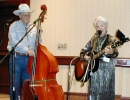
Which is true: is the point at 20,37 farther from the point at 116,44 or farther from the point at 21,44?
the point at 116,44

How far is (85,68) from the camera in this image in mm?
2969

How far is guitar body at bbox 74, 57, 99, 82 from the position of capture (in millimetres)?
2869

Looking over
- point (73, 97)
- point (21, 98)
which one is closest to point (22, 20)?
point (21, 98)

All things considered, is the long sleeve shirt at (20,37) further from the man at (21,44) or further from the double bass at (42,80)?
the double bass at (42,80)

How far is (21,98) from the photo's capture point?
2.88 metres

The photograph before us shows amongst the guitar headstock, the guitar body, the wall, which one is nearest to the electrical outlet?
→ the wall

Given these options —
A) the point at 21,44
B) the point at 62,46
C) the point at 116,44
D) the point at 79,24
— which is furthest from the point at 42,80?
the point at 79,24

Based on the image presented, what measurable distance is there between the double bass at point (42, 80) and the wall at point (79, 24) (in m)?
1.38

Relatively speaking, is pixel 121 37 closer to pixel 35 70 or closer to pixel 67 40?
pixel 35 70

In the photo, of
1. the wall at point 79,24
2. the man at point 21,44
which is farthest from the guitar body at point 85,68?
the wall at point 79,24

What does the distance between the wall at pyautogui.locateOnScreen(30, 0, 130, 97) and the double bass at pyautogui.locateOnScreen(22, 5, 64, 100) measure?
4.54 ft

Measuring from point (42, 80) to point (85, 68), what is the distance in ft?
1.93

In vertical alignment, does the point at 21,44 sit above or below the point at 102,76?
above

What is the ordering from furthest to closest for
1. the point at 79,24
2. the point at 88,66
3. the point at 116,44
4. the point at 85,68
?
the point at 79,24 → the point at 85,68 → the point at 88,66 → the point at 116,44
